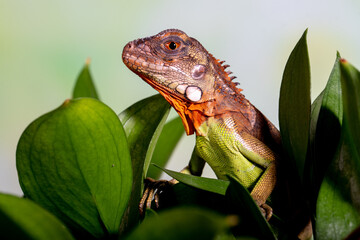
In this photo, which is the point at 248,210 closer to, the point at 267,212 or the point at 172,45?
the point at 267,212

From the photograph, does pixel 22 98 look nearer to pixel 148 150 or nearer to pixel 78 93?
pixel 78 93

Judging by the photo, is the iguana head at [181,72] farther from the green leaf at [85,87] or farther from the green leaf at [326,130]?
the green leaf at [326,130]

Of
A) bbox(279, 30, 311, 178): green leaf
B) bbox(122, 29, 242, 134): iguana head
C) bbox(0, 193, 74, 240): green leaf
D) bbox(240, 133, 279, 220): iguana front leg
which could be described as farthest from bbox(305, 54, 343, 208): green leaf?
bbox(0, 193, 74, 240): green leaf

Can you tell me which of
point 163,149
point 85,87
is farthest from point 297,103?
point 85,87

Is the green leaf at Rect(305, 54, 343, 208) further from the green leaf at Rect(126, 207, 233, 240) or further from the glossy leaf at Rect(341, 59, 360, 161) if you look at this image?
the green leaf at Rect(126, 207, 233, 240)

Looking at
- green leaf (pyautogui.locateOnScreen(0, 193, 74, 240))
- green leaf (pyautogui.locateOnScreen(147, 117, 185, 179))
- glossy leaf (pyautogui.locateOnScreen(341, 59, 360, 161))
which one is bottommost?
green leaf (pyautogui.locateOnScreen(147, 117, 185, 179))

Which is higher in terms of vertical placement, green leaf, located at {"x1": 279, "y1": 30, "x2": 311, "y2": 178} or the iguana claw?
green leaf, located at {"x1": 279, "y1": 30, "x2": 311, "y2": 178}

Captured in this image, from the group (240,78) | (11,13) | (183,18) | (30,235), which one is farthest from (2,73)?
(30,235)
